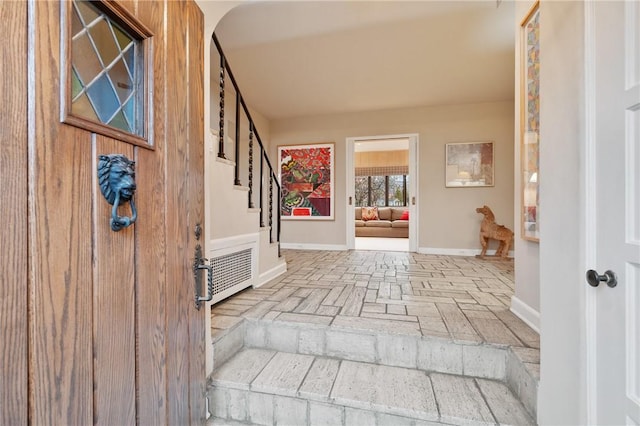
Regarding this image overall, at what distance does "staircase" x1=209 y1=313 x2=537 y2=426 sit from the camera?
3.84 feet

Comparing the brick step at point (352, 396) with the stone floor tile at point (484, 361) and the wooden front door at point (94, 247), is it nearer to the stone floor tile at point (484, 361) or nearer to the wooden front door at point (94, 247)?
the stone floor tile at point (484, 361)

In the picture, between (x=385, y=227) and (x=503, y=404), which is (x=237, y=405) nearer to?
(x=503, y=404)

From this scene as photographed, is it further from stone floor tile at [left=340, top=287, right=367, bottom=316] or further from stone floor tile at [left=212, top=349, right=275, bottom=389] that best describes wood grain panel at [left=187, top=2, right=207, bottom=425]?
stone floor tile at [left=340, top=287, right=367, bottom=316]

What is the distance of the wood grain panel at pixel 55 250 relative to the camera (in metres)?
0.56

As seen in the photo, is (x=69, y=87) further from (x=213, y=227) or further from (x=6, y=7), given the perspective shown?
(x=213, y=227)

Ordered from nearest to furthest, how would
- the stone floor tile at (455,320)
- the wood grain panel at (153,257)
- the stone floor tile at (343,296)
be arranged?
1. the wood grain panel at (153,257)
2. the stone floor tile at (455,320)
3. the stone floor tile at (343,296)

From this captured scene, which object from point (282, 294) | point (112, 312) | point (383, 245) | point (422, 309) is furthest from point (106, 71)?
point (383, 245)

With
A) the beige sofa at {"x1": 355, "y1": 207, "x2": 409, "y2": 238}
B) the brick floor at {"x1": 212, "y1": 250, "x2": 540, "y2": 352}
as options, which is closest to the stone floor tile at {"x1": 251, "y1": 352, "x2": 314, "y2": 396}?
the brick floor at {"x1": 212, "y1": 250, "x2": 540, "y2": 352}

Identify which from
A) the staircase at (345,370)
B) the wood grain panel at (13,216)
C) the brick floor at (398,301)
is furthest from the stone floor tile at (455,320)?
the wood grain panel at (13,216)

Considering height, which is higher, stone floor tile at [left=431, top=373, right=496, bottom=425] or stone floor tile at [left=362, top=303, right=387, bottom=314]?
stone floor tile at [left=362, top=303, right=387, bottom=314]

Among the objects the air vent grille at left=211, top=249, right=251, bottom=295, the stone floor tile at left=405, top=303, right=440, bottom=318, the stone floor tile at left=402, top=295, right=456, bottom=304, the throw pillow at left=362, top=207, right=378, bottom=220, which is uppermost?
the throw pillow at left=362, top=207, right=378, bottom=220

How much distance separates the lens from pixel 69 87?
2.05ft

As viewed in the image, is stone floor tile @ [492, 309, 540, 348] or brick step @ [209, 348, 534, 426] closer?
brick step @ [209, 348, 534, 426]

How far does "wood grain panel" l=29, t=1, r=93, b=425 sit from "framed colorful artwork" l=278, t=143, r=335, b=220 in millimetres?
4422
